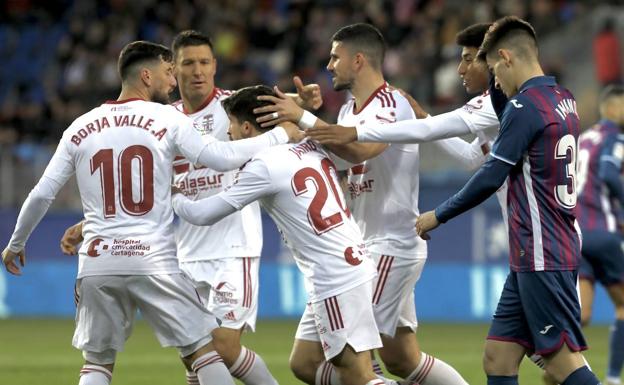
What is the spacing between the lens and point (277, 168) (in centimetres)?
706

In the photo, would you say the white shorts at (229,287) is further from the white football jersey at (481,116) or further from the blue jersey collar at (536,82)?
the blue jersey collar at (536,82)

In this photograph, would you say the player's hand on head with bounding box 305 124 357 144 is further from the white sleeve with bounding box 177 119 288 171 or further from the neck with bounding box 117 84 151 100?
the neck with bounding box 117 84 151 100

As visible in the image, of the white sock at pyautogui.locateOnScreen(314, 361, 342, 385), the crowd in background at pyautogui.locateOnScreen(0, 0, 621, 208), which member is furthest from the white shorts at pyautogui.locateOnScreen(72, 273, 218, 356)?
the crowd in background at pyautogui.locateOnScreen(0, 0, 621, 208)

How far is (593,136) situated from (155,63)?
5223 mm

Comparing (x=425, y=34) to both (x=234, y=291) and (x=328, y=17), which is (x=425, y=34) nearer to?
(x=328, y=17)

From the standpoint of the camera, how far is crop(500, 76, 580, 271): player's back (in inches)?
262

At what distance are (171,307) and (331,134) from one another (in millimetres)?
1329

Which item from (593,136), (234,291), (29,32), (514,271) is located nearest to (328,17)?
(29,32)

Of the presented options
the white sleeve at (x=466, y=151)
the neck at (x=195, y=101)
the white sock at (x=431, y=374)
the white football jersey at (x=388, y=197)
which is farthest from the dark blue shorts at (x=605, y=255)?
the neck at (x=195, y=101)

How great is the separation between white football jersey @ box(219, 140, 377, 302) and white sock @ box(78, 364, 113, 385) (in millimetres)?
1232

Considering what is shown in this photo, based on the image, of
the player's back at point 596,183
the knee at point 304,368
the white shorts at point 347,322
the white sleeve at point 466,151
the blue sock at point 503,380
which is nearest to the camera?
the blue sock at point 503,380

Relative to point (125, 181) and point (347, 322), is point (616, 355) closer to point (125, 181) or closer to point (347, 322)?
point (347, 322)

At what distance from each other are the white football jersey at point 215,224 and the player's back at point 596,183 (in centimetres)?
386

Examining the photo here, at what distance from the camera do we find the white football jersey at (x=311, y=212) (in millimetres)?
7051
